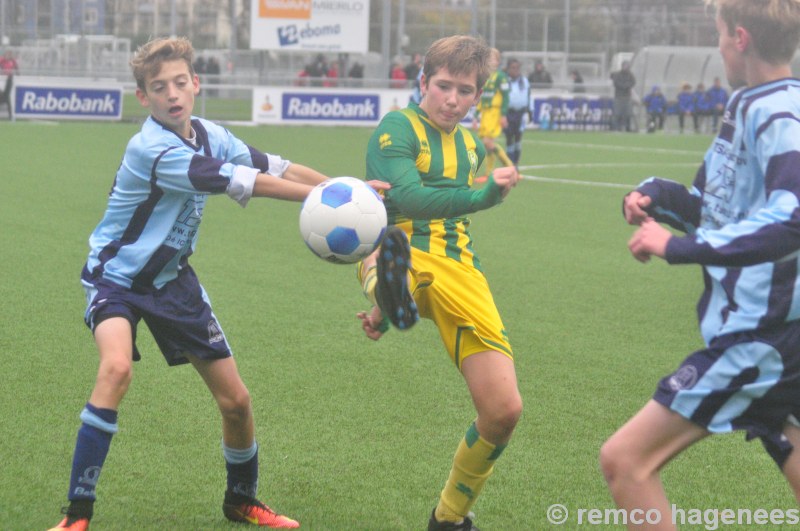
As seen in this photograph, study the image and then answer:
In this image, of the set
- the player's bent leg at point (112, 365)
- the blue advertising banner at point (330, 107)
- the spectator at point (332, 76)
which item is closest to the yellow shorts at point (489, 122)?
the blue advertising banner at point (330, 107)

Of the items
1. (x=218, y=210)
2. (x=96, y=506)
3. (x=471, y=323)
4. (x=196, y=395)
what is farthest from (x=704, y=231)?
(x=218, y=210)

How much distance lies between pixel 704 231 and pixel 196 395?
3.59 metres

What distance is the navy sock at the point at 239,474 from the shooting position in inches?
174

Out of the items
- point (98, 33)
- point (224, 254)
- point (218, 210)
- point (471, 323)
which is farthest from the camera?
point (98, 33)

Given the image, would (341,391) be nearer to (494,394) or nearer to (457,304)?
(457,304)

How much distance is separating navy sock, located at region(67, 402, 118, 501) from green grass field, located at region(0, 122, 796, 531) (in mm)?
352

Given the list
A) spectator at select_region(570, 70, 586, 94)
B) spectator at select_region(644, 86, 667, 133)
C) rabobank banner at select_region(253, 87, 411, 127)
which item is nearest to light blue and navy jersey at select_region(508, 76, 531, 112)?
rabobank banner at select_region(253, 87, 411, 127)

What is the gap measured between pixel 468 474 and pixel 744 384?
1431 millimetres

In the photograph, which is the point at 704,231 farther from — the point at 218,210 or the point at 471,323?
the point at 218,210

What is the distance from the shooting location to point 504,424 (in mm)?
4207

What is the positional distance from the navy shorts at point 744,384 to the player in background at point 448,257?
1.07 meters

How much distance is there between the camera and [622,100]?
1265 inches

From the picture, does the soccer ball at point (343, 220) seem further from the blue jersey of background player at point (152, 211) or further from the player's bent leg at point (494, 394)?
the player's bent leg at point (494, 394)

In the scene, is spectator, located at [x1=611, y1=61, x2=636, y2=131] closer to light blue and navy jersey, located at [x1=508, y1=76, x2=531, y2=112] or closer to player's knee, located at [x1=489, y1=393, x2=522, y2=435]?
light blue and navy jersey, located at [x1=508, y1=76, x2=531, y2=112]
